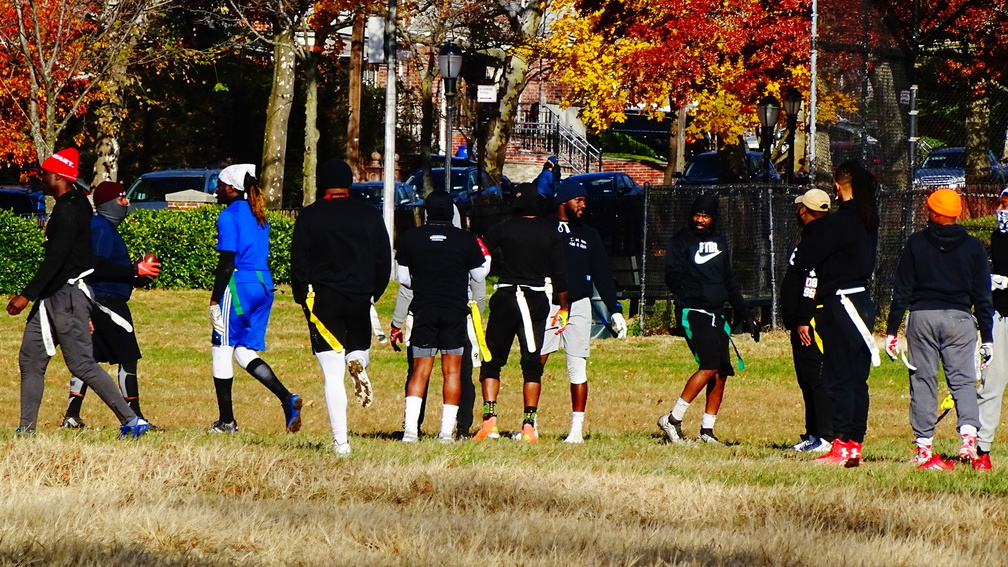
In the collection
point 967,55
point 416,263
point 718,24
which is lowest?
point 416,263

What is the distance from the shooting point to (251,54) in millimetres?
43312

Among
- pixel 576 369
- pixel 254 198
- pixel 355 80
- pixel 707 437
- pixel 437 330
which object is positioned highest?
pixel 355 80

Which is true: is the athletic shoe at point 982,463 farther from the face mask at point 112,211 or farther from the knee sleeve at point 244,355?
the face mask at point 112,211

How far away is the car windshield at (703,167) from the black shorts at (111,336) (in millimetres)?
27962

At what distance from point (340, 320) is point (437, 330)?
1209mm

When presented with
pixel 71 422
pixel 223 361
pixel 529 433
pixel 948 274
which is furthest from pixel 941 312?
pixel 71 422

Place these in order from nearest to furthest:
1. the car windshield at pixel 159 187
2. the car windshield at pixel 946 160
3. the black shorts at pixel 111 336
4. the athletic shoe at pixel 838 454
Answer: the athletic shoe at pixel 838 454, the black shorts at pixel 111 336, the car windshield at pixel 946 160, the car windshield at pixel 159 187

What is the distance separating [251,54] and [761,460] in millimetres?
35854

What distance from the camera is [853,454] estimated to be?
30.2 feet

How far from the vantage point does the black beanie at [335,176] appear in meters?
8.98

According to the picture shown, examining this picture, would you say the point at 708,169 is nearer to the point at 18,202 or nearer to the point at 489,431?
the point at 18,202

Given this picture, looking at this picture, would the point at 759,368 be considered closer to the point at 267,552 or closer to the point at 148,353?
the point at 148,353

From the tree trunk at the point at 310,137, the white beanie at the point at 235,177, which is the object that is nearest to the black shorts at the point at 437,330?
the white beanie at the point at 235,177

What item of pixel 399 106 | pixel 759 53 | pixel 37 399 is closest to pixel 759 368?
pixel 37 399
